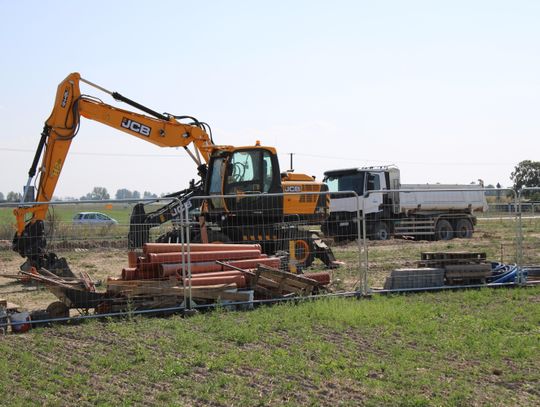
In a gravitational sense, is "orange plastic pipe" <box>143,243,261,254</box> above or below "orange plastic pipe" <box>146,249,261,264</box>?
above

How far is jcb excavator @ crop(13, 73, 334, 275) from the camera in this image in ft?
45.3

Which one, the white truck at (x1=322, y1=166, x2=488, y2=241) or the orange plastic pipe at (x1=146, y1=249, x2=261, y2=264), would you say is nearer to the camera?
the orange plastic pipe at (x1=146, y1=249, x2=261, y2=264)

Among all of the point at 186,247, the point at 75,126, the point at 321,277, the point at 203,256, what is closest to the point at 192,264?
the point at 203,256

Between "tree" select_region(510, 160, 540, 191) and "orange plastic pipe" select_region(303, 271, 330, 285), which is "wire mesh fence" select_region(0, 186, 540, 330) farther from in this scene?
"tree" select_region(510, 160, 540, 191)

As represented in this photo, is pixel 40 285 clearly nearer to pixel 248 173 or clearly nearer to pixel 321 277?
pixel 321 277

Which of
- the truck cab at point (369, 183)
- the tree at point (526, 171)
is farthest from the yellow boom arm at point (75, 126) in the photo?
the tree at point (526, 171)

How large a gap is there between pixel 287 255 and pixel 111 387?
21.8 feet

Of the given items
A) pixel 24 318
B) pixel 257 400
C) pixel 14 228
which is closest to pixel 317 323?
pixel 257 400

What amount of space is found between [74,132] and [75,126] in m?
0.14

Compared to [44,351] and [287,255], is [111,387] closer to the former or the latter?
[44,351]

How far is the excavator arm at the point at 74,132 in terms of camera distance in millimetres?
14336

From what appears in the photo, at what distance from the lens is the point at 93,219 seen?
36.7 ft

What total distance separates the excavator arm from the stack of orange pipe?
3.79 meters

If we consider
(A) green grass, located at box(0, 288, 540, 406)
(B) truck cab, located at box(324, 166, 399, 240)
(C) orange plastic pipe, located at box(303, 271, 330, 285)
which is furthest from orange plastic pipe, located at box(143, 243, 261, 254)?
(B) truck cab, located at box(324, 166, 399, 240)
